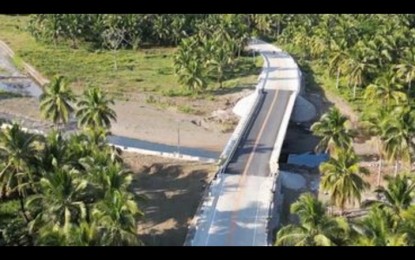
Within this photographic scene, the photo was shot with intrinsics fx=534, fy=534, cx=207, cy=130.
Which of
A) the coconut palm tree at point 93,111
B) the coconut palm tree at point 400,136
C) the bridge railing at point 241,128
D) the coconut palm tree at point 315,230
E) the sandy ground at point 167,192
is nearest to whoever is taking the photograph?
the coconut palm tree at point 315,230

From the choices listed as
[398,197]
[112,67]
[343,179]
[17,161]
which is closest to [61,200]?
[17,161]

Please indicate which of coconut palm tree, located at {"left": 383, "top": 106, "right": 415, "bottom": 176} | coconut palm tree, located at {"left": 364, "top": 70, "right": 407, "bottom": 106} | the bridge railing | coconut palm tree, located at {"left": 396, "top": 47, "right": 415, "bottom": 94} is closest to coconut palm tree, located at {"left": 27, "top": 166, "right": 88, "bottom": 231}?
the bridge railing

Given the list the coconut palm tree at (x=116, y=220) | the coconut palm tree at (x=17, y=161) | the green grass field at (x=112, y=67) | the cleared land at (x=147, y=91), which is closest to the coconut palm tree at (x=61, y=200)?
the coconut palm tree at (x=116, y=220)

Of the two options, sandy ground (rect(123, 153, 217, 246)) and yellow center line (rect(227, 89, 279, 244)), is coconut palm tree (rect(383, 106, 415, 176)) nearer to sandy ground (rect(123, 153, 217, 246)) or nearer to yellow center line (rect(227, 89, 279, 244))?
yellow center line (rect(227, 89, 279, 244))

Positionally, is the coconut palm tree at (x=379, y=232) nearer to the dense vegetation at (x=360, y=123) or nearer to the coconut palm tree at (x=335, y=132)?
the dense vegetation at (x=360, y=123)

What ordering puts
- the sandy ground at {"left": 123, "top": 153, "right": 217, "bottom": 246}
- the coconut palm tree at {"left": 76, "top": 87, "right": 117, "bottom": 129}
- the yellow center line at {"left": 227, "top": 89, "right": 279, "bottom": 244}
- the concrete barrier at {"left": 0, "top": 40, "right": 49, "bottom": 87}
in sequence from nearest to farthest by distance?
the yellow center line at {"left": 227, "top": 89, "right": 279, "bottom": 244} → the sandy ground at {"left": 123, "top": 153, "right": 217, "bottom": 246} → the coconut palm tree at {"left": 76, "top": 87, "right": 117, "bottom": 129} → the concrete barrier at {"left": 0, "top": 40, "right": 49, "bottom": 87}

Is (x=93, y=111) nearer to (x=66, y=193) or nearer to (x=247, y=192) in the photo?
(x=247, y=192)
